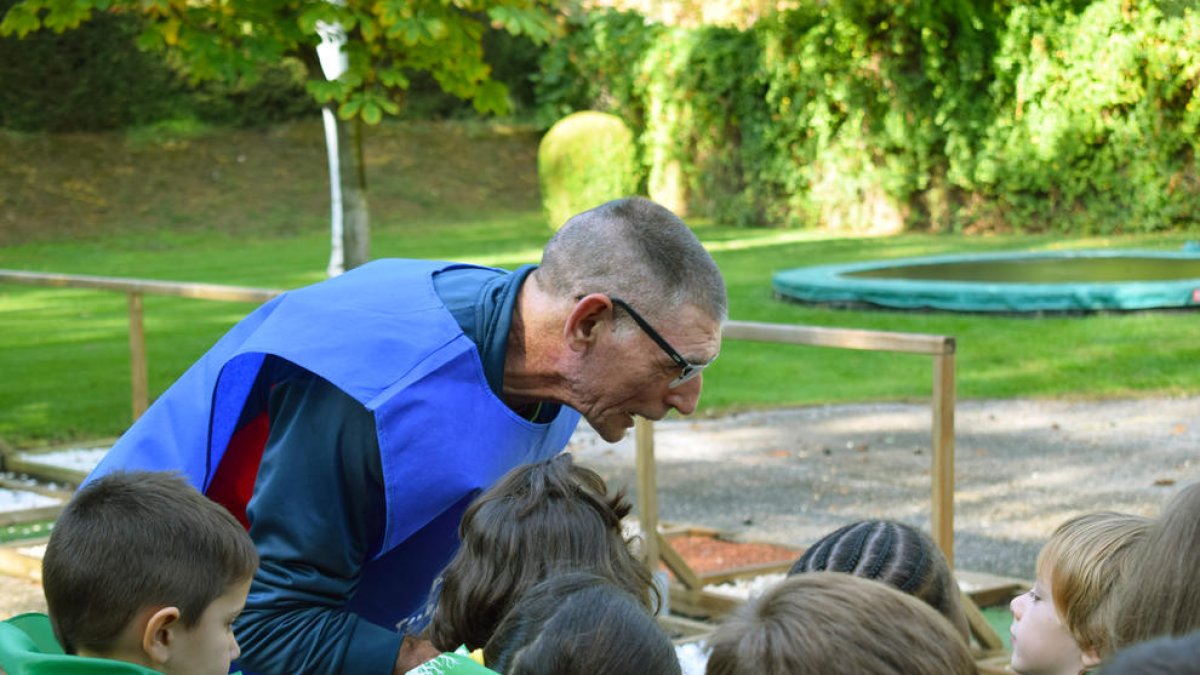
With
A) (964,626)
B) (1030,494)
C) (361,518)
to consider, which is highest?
(361,518)

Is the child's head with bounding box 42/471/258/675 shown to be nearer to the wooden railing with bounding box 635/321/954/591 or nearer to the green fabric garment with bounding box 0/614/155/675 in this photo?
the green fabric garment with bounding box 0/614/155/675

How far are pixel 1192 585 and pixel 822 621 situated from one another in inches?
19.9

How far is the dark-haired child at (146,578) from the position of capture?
7.01 ft

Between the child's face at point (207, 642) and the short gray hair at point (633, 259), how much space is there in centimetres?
78

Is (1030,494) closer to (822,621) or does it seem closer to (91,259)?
(822,621)

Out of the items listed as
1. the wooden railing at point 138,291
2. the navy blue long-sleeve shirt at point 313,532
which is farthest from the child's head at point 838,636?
the wooden railing at point 138,291

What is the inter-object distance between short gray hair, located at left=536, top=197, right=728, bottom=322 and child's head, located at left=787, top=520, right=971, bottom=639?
19.8 inches

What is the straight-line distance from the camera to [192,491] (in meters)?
2.23

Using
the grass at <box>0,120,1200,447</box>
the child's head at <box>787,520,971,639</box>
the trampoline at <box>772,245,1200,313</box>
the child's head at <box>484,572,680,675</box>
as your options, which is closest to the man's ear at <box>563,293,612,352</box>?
the child's head at <box>787,520,971,639</box>

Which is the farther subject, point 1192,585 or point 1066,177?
point 1066,177

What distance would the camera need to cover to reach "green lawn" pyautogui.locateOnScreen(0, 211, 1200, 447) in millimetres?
10062

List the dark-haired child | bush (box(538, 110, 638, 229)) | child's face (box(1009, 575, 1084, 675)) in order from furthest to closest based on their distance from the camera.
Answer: bush (box(538, 110, 638, 229))
child's face (box(1009, 575, 1084, 675))
the dark-haired child

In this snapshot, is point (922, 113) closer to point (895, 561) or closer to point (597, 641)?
point (895, 561)

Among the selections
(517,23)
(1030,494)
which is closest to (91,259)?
(517,23)
